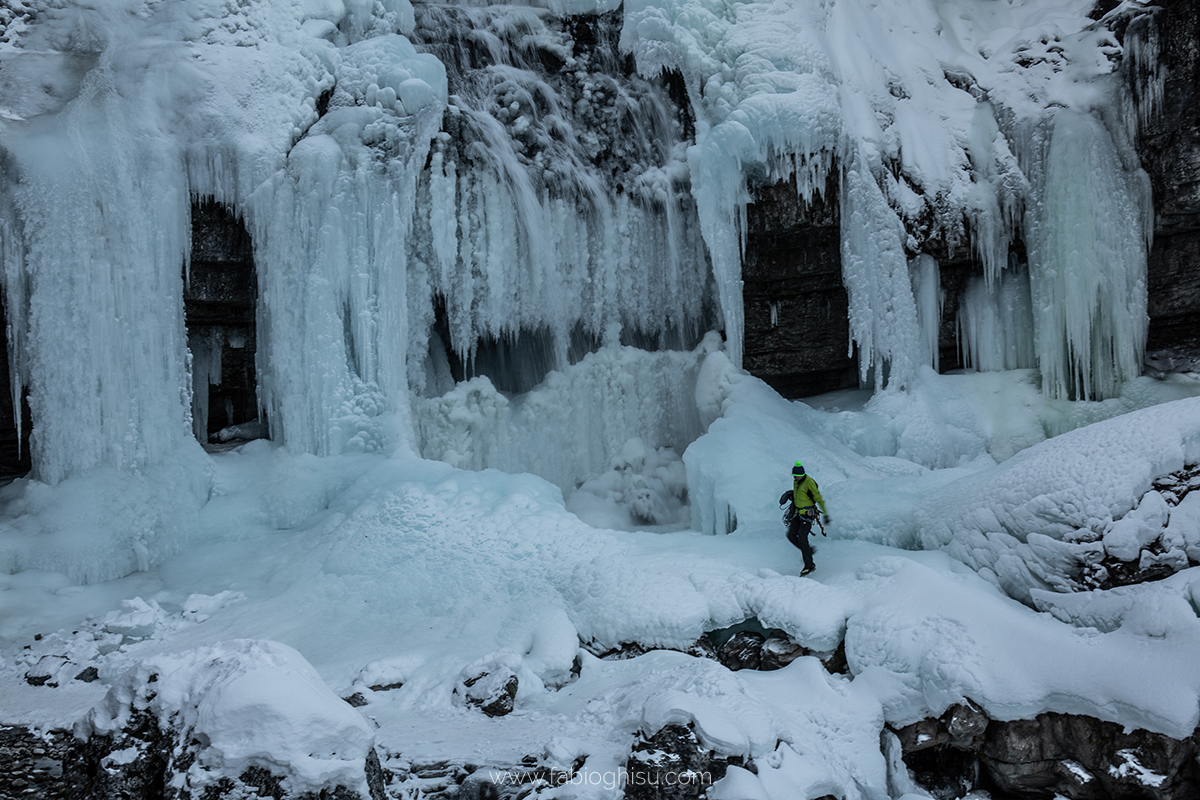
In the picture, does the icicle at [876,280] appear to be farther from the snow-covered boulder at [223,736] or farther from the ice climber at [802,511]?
the snow-covered boulder at [223,736]

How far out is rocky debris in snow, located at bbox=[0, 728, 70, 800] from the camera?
4.19m

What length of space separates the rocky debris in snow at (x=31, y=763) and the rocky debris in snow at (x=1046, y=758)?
17.8ft

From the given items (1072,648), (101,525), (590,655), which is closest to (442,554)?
(590,655)

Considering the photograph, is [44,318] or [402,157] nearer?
[44,318]

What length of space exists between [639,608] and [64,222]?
6.84m

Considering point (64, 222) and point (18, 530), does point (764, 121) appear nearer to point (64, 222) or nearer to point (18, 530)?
point (64, 222)

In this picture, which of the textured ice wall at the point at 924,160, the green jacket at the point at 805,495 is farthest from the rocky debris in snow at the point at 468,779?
the textured ice wall at the point at 924,160

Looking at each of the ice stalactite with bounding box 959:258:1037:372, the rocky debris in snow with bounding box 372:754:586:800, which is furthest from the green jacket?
the ice stalactite with bounding box 959:258:1037:372

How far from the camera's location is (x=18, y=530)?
7215mm

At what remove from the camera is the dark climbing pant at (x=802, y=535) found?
656cm

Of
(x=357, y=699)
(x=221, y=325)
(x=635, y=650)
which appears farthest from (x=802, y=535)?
(x=221, y=325)

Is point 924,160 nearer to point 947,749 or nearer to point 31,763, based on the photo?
point 947,749

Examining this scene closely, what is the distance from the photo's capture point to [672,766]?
14.0ft

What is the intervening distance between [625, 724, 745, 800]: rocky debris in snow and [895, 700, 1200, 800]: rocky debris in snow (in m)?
1.72
